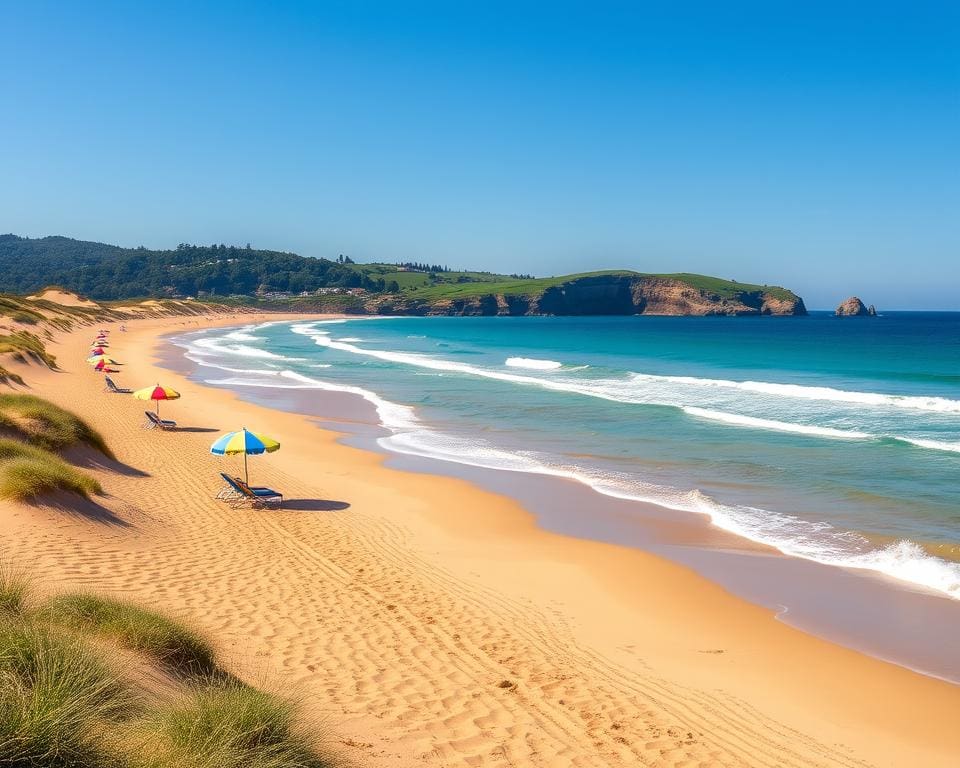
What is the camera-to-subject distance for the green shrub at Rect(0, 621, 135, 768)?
3.67m

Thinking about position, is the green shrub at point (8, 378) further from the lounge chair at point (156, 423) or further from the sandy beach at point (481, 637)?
the sandy beach at point (481, 637)

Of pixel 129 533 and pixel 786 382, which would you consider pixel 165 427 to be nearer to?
pixel 129 533

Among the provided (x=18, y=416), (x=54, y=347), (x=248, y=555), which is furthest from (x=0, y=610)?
(x=54, y=347)

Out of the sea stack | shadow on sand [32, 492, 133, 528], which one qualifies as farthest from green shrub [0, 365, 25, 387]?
the sea stack

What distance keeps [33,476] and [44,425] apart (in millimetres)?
4692

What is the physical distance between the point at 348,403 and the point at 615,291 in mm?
157860

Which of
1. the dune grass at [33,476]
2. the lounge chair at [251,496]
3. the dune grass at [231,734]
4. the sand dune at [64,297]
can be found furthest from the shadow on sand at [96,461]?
the sand dune at [64,297]

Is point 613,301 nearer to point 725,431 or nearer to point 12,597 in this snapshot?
point 725,431

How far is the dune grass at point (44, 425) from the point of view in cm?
1473

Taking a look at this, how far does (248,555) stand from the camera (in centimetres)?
1150

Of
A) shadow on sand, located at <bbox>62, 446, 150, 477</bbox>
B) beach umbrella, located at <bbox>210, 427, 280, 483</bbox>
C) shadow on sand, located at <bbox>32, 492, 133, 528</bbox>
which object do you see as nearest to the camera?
shadow on sand, located at <bbox>32, 492, 133, 528</bbox>

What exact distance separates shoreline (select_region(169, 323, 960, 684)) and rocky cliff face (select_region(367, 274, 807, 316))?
159 m

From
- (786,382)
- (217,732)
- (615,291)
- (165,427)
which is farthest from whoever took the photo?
(615,291)

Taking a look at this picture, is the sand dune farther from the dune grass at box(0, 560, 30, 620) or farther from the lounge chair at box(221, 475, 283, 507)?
the dune grass at box(0, 560, 30, 620)
